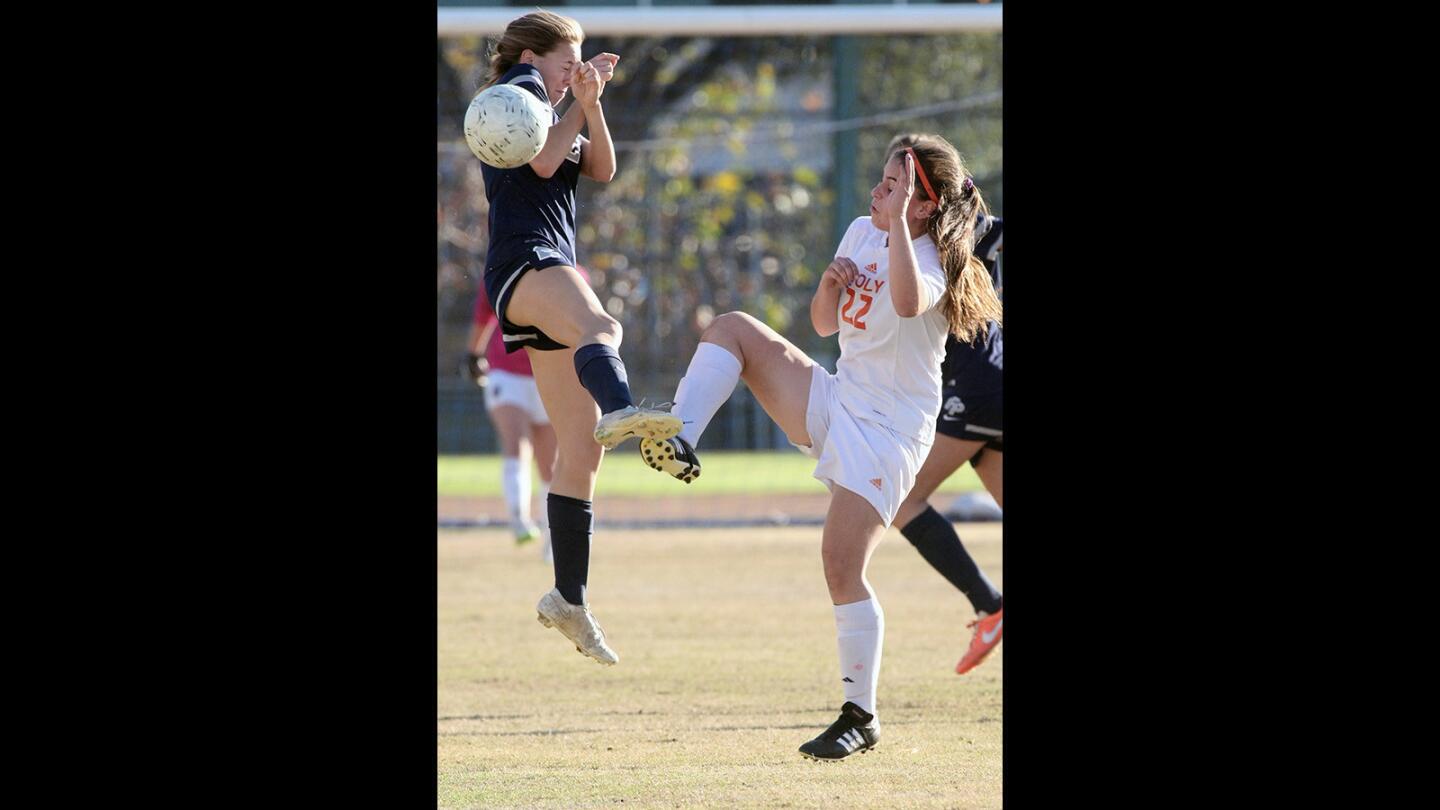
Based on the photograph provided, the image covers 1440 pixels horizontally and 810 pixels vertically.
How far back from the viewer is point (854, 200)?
18312 mm

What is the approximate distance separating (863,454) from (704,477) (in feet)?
48.1

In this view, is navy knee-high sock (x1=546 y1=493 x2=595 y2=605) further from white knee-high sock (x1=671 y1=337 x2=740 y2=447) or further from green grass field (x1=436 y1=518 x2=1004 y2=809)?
green grass field (x1=436 y1=518 x2=1004 y2=809)

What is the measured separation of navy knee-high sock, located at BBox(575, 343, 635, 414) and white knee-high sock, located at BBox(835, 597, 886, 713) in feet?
3.14

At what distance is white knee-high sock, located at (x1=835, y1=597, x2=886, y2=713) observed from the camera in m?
5.16

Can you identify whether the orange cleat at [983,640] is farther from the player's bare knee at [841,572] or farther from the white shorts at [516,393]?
the white shorts at [516,393]

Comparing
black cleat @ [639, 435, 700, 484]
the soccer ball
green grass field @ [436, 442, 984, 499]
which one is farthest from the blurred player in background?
green grass field @ [436, 442, 984, 499]

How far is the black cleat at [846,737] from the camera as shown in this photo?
502 centimetres

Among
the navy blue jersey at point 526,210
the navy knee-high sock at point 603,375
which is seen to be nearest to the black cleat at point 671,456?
the navy knee-high sock at point 603,375

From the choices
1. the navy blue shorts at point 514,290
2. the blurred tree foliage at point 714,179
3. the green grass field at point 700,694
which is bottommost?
the green grass field at point 700,694

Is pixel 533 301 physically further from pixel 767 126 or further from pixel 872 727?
pixel 767 126

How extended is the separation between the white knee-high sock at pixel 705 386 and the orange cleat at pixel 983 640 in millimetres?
2047

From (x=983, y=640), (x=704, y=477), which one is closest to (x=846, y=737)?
(x=983, y=640)
